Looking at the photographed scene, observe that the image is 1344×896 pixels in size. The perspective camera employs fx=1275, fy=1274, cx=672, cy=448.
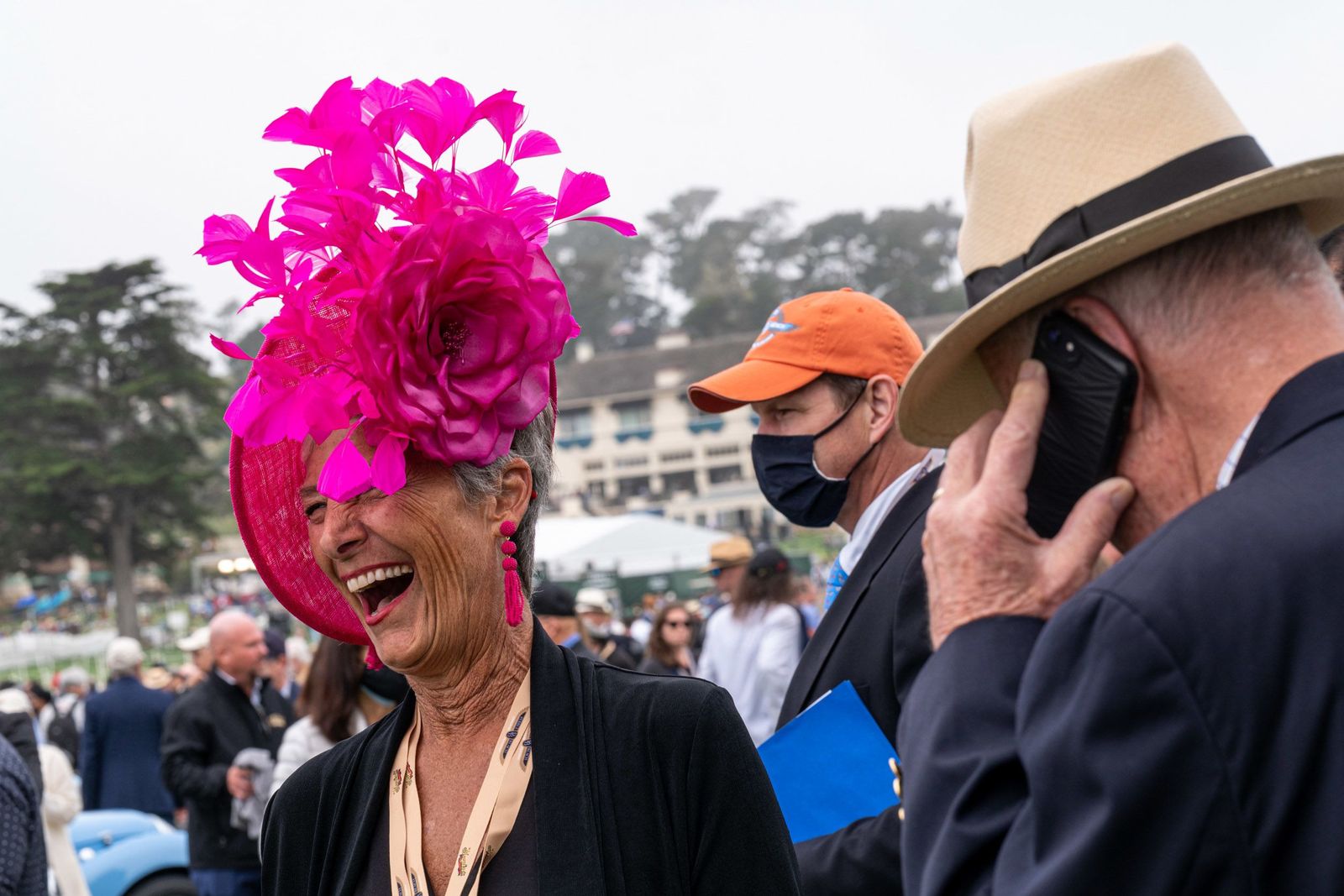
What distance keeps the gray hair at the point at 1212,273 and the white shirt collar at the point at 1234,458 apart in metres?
0.11

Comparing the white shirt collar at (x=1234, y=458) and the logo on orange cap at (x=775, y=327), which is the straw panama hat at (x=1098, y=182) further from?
the logo on orange cap at (x=775, y=327)

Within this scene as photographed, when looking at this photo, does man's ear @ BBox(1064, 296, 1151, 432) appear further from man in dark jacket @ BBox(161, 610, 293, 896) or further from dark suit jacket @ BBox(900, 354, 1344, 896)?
man in dark jacket @ BBox(161, 610, 293, 896)

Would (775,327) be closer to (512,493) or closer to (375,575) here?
(512,493)

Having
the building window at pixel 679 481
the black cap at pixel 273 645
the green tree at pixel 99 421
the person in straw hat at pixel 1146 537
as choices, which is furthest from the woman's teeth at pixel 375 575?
the building window at pixel 679 481

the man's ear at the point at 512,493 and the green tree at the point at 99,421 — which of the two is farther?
the green tree at the point at 99,421

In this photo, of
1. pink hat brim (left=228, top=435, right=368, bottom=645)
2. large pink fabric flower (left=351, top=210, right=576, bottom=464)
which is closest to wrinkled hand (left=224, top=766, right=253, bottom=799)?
pink hat brim (left=228, top=435, right=368, bottom=645)

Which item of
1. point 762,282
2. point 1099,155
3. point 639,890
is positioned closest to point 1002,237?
point 1099,155

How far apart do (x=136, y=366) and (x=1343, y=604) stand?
54.5 meters

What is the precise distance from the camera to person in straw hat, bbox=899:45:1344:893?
117cm

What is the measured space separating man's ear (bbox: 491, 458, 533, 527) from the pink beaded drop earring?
0.06 feet

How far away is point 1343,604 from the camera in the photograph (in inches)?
46.1

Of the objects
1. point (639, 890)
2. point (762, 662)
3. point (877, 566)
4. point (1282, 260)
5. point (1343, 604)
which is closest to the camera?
point (1343, 604)

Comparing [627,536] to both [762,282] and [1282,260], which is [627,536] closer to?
[1282,260]

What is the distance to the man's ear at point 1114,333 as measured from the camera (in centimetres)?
142
